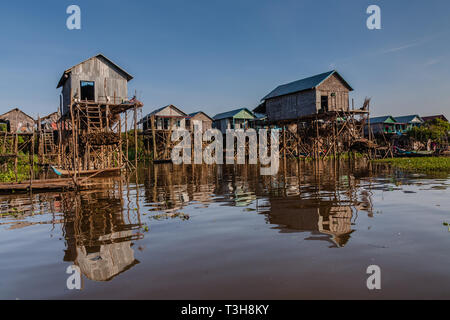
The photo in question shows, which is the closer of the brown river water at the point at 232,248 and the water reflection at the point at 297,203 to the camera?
the brown river water at the point at 232,248

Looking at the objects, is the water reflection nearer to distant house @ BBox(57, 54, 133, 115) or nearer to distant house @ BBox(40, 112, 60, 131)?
distant house @ BBox(57, 54, 133, 115)

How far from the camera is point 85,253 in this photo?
530 centimetres

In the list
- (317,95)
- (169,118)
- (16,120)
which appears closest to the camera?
(317,95)

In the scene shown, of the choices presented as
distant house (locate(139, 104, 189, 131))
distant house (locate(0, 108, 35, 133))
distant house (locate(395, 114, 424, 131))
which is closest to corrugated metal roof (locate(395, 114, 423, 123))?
distant house (locate(395, 114, 424, 131))

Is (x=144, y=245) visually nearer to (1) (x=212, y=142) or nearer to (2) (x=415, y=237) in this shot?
(2) (x=415, y=237)

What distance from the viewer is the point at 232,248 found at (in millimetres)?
5383

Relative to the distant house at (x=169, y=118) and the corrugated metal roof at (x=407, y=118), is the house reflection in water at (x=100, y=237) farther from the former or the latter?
the corrugated metal roof at (x=407, y=118)

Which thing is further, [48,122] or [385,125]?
[385,125]

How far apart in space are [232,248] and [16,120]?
47.4m

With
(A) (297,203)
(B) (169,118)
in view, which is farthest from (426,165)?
(B) (169,118)

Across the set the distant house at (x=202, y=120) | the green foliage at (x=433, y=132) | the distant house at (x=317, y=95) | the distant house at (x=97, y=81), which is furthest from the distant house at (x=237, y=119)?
the green foliage at (x=433, y=132)

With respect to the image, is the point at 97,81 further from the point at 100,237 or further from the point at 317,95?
the point at 100,237

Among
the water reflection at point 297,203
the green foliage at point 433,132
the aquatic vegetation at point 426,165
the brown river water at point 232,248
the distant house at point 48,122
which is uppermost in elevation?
the distant house at point 48,122

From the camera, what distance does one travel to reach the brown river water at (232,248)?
3904mm
